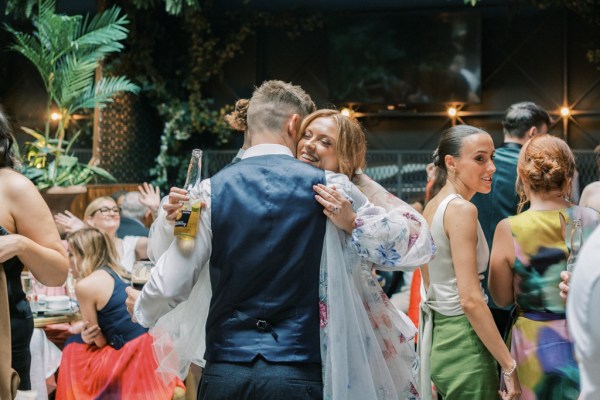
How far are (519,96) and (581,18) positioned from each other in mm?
1124

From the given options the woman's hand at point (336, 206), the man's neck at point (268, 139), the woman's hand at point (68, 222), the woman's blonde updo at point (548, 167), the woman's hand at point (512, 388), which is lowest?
the woman's hand at point (512, 388)

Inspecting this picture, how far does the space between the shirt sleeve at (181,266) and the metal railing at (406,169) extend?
7.06 meters

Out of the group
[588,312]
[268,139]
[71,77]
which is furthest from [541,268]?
[71,77]

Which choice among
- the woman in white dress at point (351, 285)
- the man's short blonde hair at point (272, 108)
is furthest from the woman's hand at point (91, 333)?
the man's short blonde hair at point (272, 108)

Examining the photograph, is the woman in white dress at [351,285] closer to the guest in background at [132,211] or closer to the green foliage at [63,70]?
the guest in background at [132,211]

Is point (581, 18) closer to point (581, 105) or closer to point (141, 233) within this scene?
point (581, 105)

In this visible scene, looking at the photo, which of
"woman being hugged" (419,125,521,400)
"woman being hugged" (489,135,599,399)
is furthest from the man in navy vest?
"woman being hugged" (489,135,599,399)

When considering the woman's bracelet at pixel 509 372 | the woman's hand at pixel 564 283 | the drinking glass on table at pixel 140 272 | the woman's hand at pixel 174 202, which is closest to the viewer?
the woman's hand at pixel 174 202

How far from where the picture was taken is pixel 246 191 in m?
2.29

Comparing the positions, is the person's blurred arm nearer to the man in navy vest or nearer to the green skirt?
the man in navy vest

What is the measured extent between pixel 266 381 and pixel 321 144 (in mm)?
719

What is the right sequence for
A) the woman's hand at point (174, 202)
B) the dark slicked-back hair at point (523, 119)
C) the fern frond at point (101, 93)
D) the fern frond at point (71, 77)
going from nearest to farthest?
the woman's hand at point (174, 202), the dark slicked-back hair at point (523, 119), the fern frond at point (71, 77), the fern frond at point (101, 93)

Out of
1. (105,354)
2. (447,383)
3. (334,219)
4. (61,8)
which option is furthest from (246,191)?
(61,8)

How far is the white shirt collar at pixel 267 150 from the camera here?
2.39 meters
